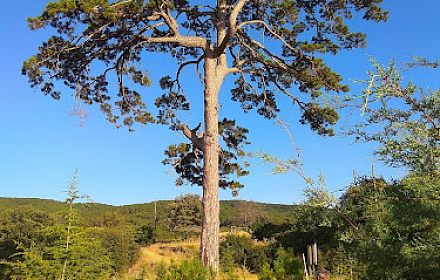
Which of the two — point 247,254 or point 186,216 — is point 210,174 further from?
point 186,216

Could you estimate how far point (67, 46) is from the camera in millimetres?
9109

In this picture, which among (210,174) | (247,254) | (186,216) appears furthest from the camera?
(186,216)

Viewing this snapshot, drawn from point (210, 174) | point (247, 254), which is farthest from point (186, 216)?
point (210, 174)

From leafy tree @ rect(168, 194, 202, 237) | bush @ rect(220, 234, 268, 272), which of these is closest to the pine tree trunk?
bush @ rect(220, 234, 268, 272)

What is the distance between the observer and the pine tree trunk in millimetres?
8312

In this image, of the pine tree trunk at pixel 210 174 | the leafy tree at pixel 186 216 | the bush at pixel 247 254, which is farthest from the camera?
the leafy tree at pixel 186 216

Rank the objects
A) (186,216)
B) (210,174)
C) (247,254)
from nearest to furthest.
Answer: (210,174) < (247,254) < (186,216)

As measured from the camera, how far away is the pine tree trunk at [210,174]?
8.31 m

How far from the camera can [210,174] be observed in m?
8.90

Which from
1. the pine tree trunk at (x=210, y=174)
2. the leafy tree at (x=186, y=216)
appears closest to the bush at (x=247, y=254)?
the pine tree trunk at (x=210, y=174)

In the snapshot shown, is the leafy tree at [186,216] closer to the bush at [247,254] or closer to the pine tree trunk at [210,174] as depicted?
the bush at [247,254]

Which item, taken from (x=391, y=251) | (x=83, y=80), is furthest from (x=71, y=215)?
(x=83, y=80)

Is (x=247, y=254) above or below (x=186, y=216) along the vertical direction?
below

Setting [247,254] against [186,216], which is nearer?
[247,254]
